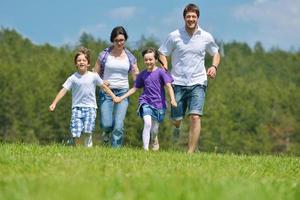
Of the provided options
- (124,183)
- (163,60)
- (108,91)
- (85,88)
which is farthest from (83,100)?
(124,183)

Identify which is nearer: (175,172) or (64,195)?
(64,195)

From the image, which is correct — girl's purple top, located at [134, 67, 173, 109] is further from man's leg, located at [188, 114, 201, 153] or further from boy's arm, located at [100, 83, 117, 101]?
man's leg, located at [188, 114, 201, 153]

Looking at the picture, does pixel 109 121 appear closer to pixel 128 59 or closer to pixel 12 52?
pixel 128 59

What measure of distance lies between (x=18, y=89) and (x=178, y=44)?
3210 inches

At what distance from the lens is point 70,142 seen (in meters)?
13.9

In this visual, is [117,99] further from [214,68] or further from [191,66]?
[214,68]

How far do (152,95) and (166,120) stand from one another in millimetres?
66141

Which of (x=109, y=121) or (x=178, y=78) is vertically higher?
(x=178, y=78)

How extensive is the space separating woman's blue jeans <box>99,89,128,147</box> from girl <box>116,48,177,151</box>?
0.85 ft

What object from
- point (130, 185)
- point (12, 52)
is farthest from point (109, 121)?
point (12, 52)

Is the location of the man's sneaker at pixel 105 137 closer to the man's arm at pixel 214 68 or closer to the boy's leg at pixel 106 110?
the boy's leg at pixel 106 110

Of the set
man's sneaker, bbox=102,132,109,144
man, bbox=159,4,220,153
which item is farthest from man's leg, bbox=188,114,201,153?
man's sneaker, bbox=102,132,109,144

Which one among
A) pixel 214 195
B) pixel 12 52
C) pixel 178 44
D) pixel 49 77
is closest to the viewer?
pixel 214 195

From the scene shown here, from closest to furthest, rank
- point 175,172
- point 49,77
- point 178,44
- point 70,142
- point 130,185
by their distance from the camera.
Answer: point 130,185 → point 175,172 → point 178,44 → point 70,142 → point 49,77
